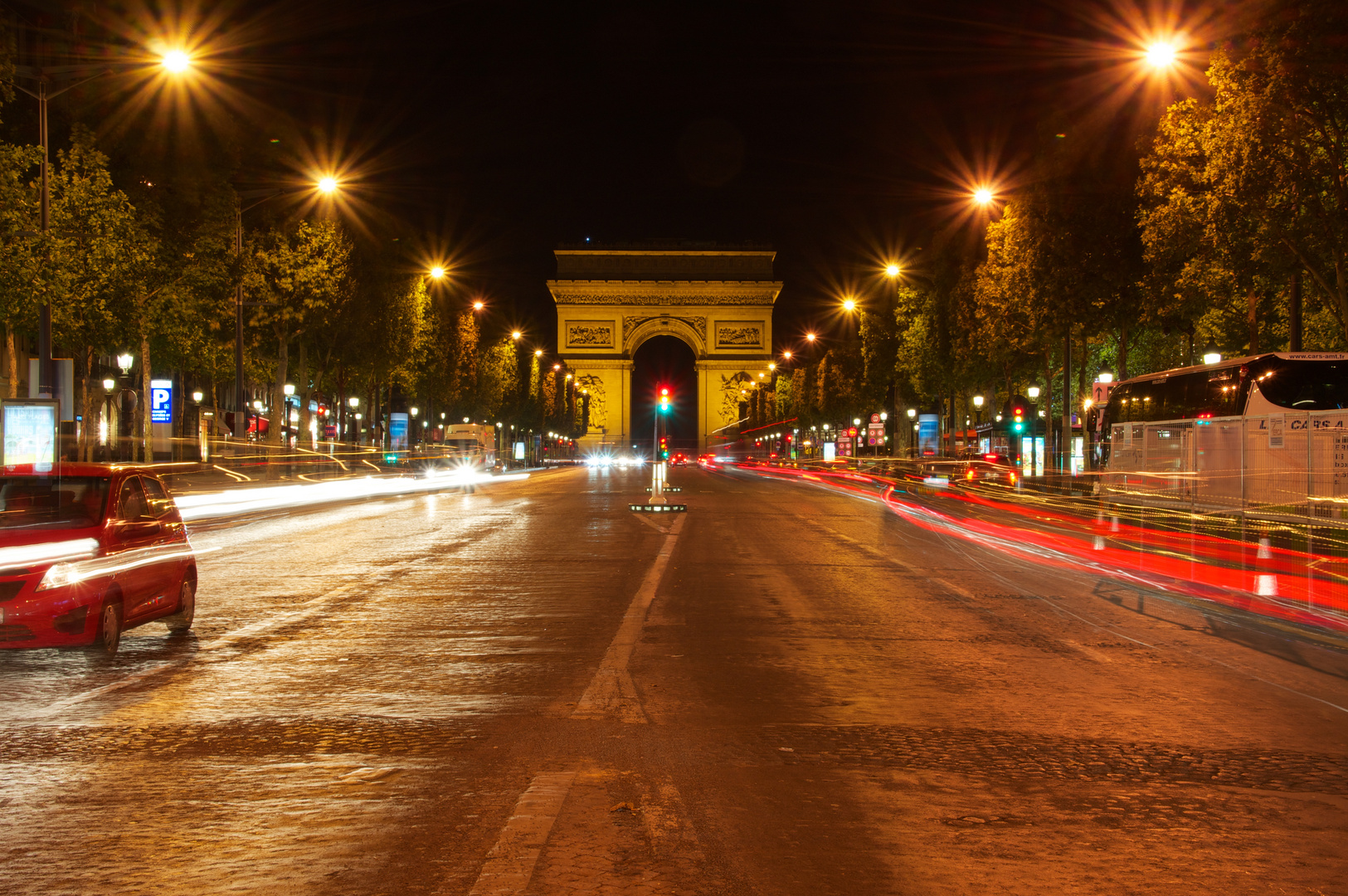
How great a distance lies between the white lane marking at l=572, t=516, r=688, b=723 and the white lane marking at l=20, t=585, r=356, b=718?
2.79 meters

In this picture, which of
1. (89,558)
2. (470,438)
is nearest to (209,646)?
(89,558)

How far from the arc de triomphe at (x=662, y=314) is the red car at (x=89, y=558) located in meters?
101

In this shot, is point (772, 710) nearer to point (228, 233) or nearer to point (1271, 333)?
point (228, 233)

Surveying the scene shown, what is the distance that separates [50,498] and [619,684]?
466cm

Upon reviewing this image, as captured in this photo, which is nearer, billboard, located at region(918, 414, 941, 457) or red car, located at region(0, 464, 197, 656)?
red car, located at region(0, 464, 197, 656)

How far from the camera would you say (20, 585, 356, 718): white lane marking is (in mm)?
7258

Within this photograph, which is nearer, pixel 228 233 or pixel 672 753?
pixel 672 753

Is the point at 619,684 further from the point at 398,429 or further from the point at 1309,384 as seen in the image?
the point at 398,429

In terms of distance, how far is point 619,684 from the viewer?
309 inches

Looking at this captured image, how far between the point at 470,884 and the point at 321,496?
109 ft

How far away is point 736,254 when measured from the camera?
112188mm

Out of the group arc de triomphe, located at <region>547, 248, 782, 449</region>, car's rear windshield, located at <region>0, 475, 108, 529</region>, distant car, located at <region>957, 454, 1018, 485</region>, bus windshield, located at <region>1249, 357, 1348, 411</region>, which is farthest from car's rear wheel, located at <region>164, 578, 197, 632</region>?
arc de triomphe, located at <region>547, 248, 782, 449</region>

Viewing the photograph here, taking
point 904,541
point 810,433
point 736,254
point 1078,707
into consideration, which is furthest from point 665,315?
point 1078,707

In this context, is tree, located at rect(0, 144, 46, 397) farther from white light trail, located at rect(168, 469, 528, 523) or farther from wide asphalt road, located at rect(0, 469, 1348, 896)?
wide asphalt road, located at rect(0, 469, 1348, 896)
